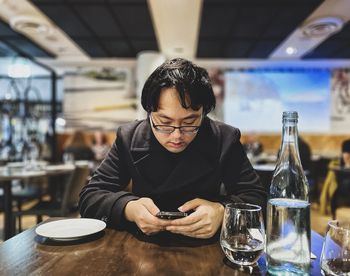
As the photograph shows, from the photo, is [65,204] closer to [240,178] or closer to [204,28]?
[240,178]

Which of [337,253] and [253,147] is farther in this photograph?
[253,147]

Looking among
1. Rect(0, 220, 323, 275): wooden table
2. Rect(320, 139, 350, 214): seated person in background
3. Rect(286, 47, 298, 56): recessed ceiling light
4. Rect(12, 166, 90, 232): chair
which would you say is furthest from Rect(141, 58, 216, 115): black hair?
Rect(286, 47, 298, 56): recessed ceiling light

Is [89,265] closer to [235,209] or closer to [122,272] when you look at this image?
[122,272]

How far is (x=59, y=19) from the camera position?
5188mm

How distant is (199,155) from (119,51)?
20.8 feet

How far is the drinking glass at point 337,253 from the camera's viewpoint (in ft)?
2.15

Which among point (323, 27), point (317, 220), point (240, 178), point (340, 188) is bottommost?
point (317, 220)

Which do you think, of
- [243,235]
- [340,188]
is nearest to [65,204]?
[243,235]

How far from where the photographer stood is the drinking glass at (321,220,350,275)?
2.15 feet

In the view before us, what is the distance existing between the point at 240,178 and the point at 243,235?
1.44 feet

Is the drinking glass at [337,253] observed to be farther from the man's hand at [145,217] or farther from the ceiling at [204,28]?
the ceiling at [204,28]

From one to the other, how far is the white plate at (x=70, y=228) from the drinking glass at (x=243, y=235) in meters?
0.37

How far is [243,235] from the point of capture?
73cm

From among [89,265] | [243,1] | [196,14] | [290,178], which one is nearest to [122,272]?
[89,265]
